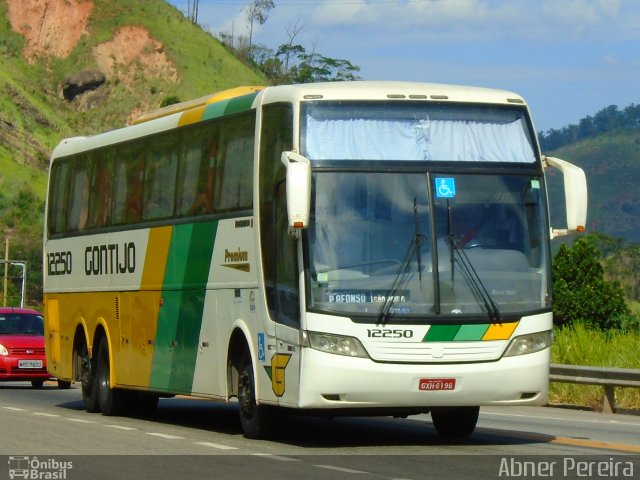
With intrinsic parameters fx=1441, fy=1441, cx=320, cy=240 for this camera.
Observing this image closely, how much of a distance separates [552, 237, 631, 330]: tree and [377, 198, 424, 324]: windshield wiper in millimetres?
41800

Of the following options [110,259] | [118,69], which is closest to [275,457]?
[110,259]

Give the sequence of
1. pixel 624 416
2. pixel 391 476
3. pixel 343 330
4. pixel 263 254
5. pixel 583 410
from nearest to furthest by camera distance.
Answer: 1. pixel 391 476
2. pixel 343 330
3. pixel 263 254
4. pixel 624 416
5. pixel 583 410

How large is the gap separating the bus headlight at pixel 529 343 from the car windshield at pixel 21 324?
1721 cm

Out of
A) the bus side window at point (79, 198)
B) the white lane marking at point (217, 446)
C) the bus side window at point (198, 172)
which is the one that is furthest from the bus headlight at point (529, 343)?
the bus side window at point (79, 198)

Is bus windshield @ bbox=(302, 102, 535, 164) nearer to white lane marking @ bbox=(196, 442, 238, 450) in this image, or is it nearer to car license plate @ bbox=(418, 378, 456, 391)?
car license plate @ bbox=(418, 378, 456, 391)

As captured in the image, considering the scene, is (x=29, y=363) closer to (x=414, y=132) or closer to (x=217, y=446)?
(x=217, y=446)

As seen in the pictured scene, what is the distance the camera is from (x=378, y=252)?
43.1ft

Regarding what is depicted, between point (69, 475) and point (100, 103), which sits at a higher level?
point (100, 103)

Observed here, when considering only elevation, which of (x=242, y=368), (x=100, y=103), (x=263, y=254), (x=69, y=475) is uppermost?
(x=100, y=103)

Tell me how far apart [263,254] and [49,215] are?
8.72 metres

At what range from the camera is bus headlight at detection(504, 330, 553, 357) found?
13.4 metres

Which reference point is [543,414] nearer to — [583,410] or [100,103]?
[583,410]

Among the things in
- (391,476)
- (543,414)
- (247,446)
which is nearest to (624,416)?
(543,414)

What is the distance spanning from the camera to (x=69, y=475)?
1120cm
